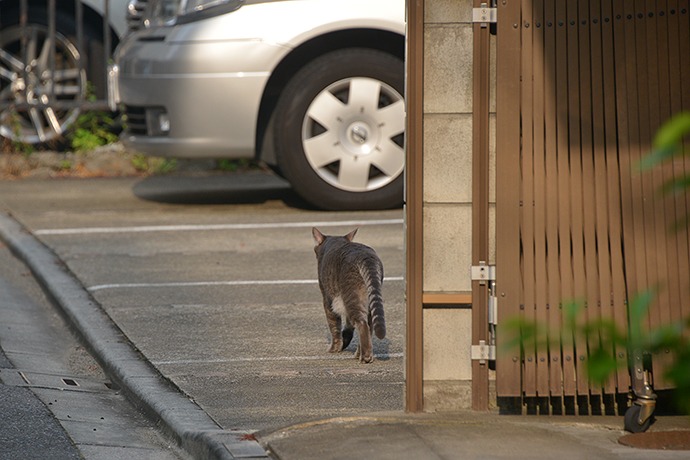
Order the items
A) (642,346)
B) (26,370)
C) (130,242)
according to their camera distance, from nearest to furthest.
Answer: (642,346)
(26,370)
(130,242)

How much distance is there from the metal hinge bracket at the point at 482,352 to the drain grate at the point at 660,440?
550 millimetres

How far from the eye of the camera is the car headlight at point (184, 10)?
31.2ft

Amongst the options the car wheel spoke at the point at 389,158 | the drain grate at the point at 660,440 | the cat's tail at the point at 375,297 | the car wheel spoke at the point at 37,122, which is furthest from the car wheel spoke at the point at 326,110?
the drain grate at the point at 660,440

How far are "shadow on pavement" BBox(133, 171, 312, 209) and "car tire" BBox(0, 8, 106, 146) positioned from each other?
1194 millimetres

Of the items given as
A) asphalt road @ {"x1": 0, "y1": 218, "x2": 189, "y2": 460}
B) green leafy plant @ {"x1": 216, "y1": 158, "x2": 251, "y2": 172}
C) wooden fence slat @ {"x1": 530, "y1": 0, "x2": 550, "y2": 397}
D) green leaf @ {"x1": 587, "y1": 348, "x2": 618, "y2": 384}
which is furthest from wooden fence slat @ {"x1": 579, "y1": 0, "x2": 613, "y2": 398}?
green leafy plant @ {"x1": 216, "y1": 158, "x2": 251, "y2": 172}

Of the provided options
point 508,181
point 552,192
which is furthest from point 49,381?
point 552,192

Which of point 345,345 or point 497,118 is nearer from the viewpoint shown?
point 497,118

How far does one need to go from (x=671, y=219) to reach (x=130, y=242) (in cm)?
528

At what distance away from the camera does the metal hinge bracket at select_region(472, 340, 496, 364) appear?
14.7 feet

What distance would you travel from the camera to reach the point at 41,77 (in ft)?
41.4

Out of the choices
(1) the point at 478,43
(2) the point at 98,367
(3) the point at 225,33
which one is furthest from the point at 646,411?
(3) the point at 225,33

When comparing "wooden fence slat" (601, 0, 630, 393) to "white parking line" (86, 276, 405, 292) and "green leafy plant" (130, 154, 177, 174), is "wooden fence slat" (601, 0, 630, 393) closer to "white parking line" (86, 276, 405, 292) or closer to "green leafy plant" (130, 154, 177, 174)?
"white parking line" (86, 276, 405, 292)

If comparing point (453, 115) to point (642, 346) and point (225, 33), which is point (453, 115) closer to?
point (642, 346)

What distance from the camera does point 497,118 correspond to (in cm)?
433
